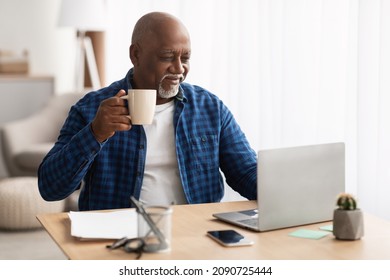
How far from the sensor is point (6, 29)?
5508 millimetres

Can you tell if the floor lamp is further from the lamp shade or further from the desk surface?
the desk surface

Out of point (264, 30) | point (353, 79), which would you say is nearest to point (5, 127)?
point (264, 30)

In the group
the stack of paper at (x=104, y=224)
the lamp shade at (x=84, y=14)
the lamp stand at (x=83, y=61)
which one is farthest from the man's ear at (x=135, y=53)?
the lamp stand at (x=83, y=61)

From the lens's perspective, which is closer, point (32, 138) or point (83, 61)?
point (32, 138)

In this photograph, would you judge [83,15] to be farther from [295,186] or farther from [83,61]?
[295,186]

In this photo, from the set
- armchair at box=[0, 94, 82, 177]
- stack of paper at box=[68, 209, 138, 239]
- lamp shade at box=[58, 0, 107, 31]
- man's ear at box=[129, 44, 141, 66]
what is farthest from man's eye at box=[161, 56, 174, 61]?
lamp shade at box=[58, 0, 107, 31]

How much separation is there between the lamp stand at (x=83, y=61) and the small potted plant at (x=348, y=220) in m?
3.72

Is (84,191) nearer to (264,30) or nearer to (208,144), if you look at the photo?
(208,144)

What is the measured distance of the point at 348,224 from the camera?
1466 millimetres

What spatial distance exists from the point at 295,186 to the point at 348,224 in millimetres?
150

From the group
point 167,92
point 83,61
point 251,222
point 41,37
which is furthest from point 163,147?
point 41,37

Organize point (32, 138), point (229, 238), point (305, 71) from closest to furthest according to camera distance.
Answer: point (229, 238) < point (305, 71) < point (32, 138)

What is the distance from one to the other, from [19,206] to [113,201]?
6.09 ft

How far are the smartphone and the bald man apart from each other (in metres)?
0.49
